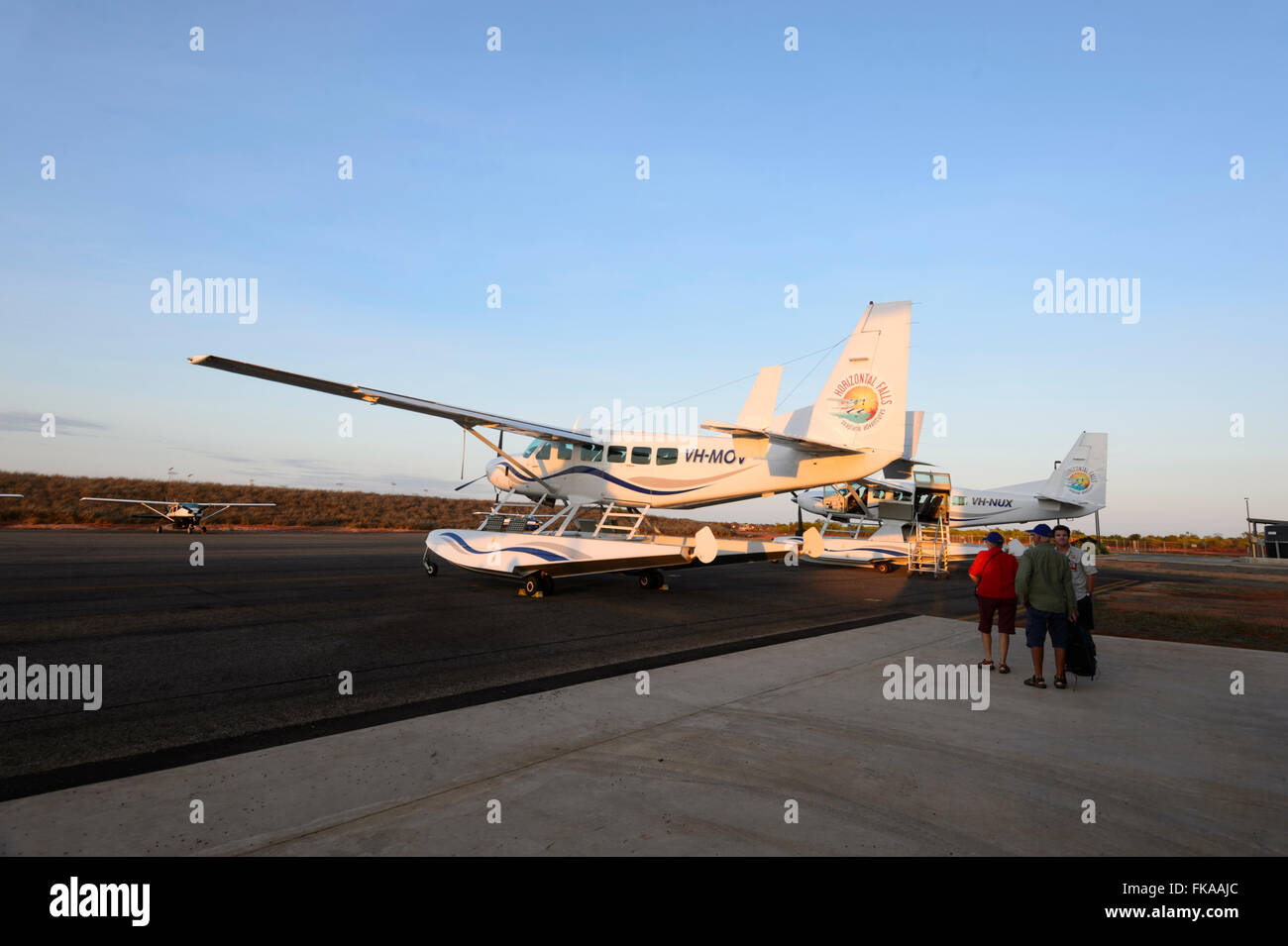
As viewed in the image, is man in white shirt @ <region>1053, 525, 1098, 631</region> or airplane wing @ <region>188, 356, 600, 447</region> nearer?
man in white shirt @ <region>1053, 525, 1098, 631</region>

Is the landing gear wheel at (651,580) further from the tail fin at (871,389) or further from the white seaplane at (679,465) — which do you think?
the tail fin at (871,389)

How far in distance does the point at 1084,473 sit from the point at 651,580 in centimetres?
2633

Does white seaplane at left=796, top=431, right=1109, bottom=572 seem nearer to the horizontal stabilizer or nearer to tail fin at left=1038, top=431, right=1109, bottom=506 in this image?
tail fin at left=1038, top=431, right=1109, bottom=506

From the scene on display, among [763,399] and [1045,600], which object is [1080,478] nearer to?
[763,399]

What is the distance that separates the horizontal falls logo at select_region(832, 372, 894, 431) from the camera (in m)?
13.5

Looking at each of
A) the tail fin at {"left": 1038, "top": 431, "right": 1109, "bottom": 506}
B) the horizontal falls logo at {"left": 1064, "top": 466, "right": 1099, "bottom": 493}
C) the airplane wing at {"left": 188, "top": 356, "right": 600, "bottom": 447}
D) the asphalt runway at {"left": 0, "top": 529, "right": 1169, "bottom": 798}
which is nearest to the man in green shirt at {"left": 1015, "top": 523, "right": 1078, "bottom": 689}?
the asphalt runway at {"left": 0, "top": 529, "right": 1169, "bottom": 798}

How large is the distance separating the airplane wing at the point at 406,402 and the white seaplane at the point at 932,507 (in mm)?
7529

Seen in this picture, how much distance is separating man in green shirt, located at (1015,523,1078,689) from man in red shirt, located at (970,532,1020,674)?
478 mm

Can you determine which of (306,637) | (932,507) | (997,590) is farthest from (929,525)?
(306,637)

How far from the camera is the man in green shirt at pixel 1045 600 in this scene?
266 inches

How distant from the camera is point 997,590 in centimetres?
756
